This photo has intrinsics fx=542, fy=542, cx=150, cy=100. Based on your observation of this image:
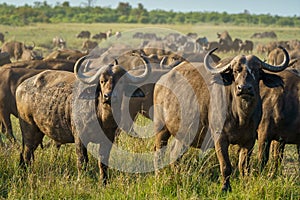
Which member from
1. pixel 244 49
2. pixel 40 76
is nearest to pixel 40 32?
pixel 244 49

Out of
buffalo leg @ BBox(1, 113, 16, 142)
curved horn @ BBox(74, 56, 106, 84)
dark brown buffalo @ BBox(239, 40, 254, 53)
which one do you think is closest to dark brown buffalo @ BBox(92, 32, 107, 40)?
dark brown buffalo @ BBox(239, 40, 254, 53)

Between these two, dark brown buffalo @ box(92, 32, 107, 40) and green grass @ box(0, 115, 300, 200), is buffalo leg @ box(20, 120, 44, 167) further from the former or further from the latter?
dark brown buffalo @ box(92, 32, 107, 40)

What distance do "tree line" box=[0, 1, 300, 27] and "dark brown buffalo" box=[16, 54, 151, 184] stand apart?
58.4 m

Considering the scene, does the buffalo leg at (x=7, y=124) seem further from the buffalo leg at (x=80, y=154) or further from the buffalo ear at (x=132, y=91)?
the buffalo ear at (x=132, y=91)

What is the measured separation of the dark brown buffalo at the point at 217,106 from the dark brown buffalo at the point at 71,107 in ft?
1.75

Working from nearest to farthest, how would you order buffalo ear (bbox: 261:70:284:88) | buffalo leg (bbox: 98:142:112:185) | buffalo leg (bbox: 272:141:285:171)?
1. buffalo ear (bbox: 261:70:284:88)
2. buffalo leg (bbox: 98:142:112:185)
3. buffalo leg (bbox: 272:141:285:171)

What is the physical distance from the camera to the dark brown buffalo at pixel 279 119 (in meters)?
6.85

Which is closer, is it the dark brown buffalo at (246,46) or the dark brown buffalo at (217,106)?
the dark brown buffalo at (217,106)

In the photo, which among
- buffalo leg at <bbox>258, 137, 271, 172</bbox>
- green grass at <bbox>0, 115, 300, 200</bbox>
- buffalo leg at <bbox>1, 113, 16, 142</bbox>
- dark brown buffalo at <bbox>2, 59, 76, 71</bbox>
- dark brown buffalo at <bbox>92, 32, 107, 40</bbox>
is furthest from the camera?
dark brown buffalo at <bbox>92, 32, 107, 40</bbox>

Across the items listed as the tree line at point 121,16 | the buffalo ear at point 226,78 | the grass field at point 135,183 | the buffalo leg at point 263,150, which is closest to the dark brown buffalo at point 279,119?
the buffalo leg at point 263,150

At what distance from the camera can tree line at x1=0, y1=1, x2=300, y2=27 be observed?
2707 inches

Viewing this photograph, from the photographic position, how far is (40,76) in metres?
6.95

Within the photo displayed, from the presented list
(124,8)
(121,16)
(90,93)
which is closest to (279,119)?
(90,93)

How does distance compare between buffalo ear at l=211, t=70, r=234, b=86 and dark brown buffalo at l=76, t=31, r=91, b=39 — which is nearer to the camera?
buffalo ear at l=211, t=70, r=234, b=86
